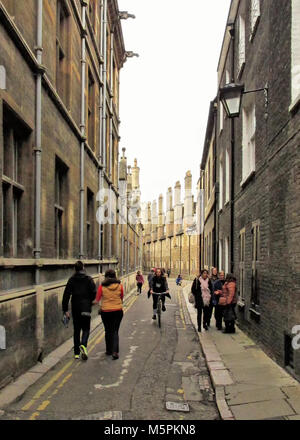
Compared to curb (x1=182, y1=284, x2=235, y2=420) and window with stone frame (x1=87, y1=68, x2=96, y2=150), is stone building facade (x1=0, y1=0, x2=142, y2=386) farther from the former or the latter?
curb (x1=182, y1=284, x2=235, y2=420)

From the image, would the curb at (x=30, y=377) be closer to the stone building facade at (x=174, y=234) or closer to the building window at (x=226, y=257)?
the building window at (x=226, y=257)

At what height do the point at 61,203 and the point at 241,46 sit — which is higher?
the point at 241,46

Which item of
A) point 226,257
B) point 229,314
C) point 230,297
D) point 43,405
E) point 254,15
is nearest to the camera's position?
point 43,405

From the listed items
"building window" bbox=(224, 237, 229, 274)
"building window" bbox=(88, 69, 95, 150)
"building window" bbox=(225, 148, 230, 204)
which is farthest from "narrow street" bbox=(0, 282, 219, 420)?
"building window" bbox=(88, 69, 95, 150)

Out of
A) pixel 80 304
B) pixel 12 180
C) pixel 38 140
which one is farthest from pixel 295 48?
pixel 80 304

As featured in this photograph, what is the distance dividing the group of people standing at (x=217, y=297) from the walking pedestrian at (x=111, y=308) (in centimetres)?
334

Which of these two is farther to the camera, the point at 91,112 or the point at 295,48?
the point at 91,112

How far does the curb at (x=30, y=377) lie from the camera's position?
5.80 m

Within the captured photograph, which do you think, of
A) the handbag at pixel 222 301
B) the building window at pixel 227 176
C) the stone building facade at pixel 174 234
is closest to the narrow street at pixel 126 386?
the handbag at pixel 222 301

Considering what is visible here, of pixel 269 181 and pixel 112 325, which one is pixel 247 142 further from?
pixel 112 325

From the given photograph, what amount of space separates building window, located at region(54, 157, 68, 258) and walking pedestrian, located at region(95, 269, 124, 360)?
280 centimetres

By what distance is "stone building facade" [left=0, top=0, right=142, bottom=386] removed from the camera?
686cm

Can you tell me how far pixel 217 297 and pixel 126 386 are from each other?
580cm

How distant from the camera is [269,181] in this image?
27.9ft
